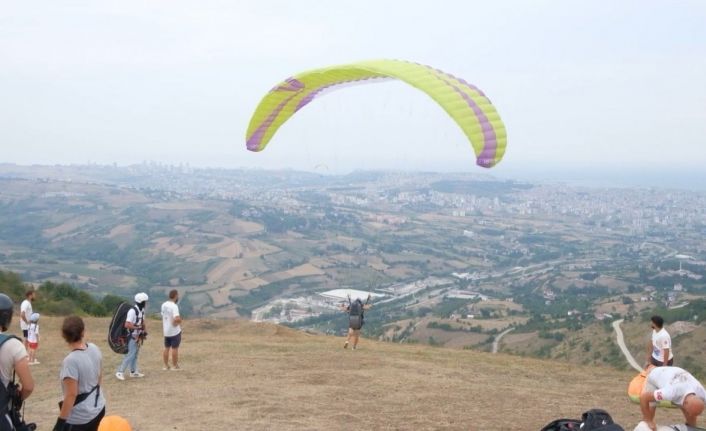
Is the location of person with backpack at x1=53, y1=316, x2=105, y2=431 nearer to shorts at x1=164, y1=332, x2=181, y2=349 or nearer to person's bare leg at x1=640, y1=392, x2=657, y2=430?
person's bare leg at x1=640, y1=392, x2=657, y2=430

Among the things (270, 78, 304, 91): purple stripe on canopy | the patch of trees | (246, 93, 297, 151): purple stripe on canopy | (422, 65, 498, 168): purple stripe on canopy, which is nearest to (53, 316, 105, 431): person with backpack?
(422, 65, 498, 168): purple stripe on canopy

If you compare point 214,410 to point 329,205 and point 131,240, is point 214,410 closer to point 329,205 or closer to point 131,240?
point 131,240

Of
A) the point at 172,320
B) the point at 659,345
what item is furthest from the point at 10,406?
the point at 659,345

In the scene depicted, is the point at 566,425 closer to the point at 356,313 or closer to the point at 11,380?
the point at 11,380

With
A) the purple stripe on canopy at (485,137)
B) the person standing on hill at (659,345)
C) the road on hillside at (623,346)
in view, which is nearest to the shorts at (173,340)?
the purple stripe on canopy at (485,137)

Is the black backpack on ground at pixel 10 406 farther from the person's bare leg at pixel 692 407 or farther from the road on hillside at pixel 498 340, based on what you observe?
the road on hillside at pixel 498 340

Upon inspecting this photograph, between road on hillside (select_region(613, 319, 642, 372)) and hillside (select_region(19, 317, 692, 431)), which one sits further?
road on hillside (select_region(613, 319, 642, 372))
